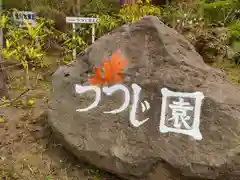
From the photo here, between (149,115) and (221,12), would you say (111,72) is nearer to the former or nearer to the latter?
(149,115)

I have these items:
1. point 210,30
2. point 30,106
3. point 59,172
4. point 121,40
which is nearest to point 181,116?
point 121,40

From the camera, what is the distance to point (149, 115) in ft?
10.2

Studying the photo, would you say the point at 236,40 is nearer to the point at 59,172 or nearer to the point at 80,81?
the point at 80,81

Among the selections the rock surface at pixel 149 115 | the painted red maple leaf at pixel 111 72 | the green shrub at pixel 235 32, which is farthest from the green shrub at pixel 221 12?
the painted red maple leaf at pixel 111 72

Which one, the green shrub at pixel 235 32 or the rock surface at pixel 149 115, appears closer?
the rock surface at pixel 149 115

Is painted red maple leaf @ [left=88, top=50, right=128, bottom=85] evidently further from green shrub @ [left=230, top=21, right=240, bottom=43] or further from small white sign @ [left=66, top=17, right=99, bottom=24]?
green shrub @ [left=230, top=21, right=240, bottom=43]

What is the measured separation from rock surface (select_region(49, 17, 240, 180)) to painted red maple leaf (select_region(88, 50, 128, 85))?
7 centimetres

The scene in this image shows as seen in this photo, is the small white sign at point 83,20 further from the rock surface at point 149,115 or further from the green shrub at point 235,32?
the green shrub at point 235,32

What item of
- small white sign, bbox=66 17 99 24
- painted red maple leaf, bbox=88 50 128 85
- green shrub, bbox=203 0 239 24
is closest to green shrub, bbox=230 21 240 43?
green shrub, bbox=203 0 239 24

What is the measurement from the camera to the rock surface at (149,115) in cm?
285

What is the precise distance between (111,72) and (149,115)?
620 mm

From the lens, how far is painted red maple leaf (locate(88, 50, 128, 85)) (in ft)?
10.9

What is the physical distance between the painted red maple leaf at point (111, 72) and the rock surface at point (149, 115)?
0.07m

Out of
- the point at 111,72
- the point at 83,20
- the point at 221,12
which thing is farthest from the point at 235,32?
the point at 111,72
